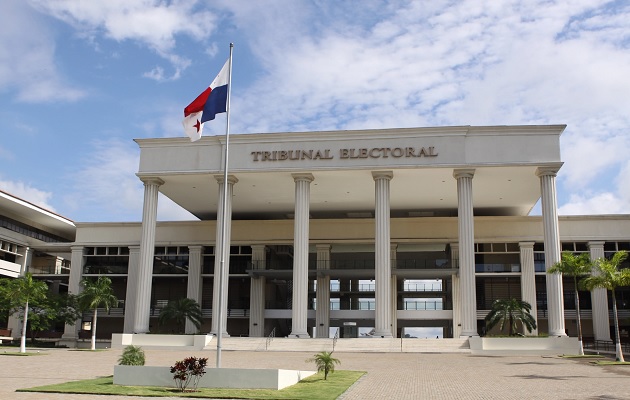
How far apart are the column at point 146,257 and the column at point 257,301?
12.5m

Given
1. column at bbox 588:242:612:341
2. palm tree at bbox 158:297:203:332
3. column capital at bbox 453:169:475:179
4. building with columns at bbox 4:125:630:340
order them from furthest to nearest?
column at bbox 588:242:612:341
palm tree at bbox 158:297:203:332
column capital at bbox 453:169:475:179
building with columns at bbox 4:125:630:340

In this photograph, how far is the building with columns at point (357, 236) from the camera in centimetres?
4550

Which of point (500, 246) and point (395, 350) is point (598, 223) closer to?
point (500, 246)

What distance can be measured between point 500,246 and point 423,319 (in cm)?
965

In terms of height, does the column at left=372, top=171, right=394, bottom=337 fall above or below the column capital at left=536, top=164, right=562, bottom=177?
below

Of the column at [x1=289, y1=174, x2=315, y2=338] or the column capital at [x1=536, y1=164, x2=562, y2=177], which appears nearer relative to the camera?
the column capital at [x1=536, y1=164, x2=562, y2=177]

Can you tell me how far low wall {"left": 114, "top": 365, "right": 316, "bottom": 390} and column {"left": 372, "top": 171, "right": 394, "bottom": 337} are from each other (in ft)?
78.8

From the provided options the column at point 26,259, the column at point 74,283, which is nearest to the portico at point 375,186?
the column at point 74,283

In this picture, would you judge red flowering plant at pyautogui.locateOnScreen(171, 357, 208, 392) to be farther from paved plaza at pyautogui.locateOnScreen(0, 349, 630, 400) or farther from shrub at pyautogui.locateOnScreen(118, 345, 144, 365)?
shrub at pyautogui.locateOnScreen(118, 345, 144, 365)

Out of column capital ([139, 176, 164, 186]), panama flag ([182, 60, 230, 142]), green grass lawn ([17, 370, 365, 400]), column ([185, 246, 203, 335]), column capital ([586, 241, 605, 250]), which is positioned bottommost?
green grass lawn ([17, 370, 365, 400])

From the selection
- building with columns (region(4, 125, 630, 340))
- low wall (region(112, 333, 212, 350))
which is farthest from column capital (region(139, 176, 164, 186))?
low wall (region(112, 333, 212, 350))

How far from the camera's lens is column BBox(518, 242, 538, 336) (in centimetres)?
5594

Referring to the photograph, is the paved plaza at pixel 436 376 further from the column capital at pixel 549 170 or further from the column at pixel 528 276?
the column at pixel 528 276

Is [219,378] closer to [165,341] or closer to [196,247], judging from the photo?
[165,341]
